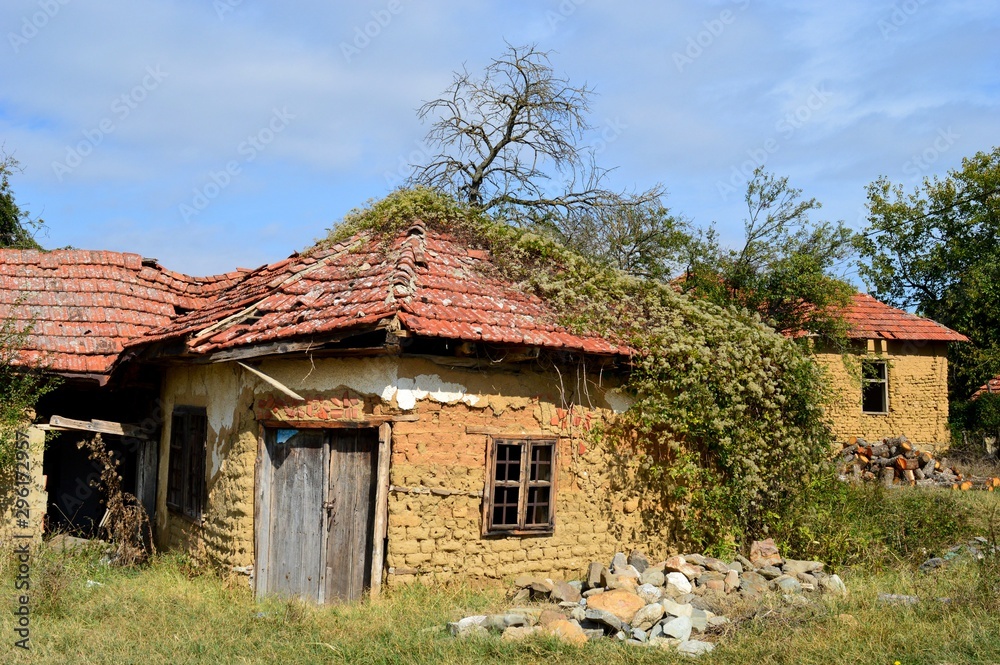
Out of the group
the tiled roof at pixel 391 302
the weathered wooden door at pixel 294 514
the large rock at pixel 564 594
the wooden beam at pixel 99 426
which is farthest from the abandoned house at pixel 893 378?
the wooden beam at pixel 99 426

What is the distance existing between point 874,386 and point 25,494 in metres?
18.2

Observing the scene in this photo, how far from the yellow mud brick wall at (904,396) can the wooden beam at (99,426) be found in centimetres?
1480

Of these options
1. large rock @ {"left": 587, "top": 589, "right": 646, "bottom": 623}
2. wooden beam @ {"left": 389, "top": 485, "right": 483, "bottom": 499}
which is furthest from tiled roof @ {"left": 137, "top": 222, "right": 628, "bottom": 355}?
large rock @ {"left": 587, "top": 589, "right": 646, "bottom": 623}

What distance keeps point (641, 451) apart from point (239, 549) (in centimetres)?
471

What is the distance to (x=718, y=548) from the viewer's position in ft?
32.5

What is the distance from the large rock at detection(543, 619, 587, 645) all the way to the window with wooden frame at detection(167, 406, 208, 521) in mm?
5061

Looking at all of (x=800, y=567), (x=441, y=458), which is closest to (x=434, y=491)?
(x=441, y=458)

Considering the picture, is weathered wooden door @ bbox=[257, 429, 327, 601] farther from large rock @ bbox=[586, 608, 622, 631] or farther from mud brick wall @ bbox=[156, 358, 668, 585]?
large rock @ bbox=[586, 608, 622, 631]

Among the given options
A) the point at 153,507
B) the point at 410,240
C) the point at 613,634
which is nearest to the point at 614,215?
the point at 410,240

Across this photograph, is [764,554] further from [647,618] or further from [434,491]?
[434,491]

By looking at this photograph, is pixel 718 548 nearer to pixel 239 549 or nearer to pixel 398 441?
pixel 398 441

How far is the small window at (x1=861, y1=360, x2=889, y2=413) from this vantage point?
1980 centimetres

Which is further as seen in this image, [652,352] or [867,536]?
[867,536]

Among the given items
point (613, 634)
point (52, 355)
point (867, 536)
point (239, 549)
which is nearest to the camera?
point (613, 634)
